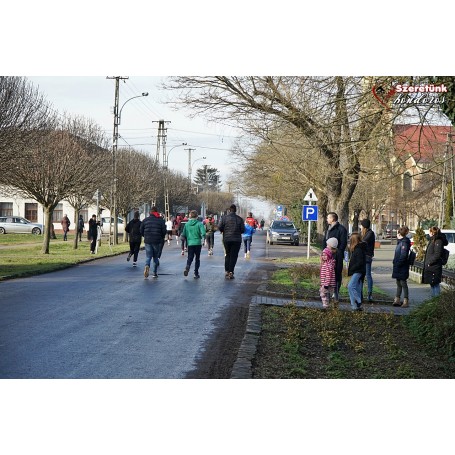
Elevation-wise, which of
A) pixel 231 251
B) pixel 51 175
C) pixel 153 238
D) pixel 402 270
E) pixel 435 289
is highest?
pixel 51 175

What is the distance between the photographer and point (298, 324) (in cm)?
1216

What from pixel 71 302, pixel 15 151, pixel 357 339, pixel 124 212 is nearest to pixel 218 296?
pixel 71 302

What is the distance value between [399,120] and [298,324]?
4.94 m

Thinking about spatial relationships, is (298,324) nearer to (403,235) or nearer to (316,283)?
(403,235)

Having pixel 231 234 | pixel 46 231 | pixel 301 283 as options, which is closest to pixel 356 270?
pixel 301 283

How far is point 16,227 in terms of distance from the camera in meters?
64.6

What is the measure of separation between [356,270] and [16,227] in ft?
175

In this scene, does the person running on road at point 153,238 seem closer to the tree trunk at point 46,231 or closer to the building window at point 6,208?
the tree trunk at point 46,231

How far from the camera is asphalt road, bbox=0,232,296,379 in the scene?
8.82 metres

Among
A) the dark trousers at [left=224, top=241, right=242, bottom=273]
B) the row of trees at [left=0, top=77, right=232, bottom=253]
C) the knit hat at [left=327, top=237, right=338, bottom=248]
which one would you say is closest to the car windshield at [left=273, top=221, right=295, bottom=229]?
the row of trees at [left=0, top=77, right=232, bottom=253]

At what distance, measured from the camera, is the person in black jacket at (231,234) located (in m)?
20.8

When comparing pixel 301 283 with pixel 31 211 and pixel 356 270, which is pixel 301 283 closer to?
pixel 356 270

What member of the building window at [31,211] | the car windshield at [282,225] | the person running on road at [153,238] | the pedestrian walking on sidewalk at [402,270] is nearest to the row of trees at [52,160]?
the person running on road at [153,238]

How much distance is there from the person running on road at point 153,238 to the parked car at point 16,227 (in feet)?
148
